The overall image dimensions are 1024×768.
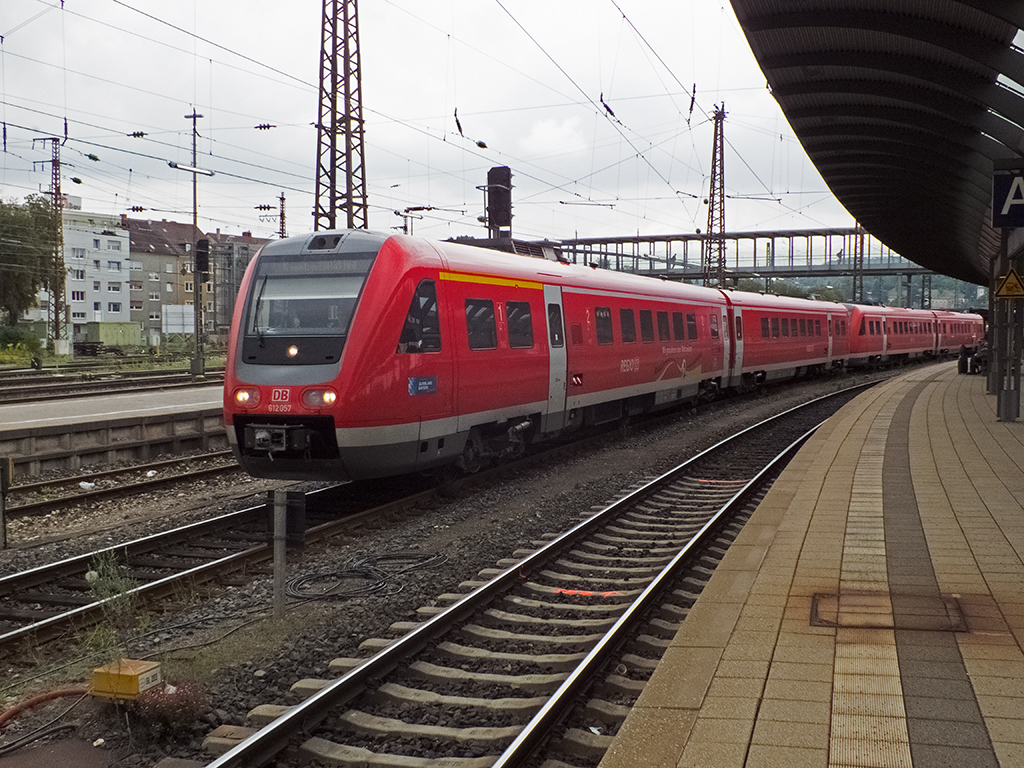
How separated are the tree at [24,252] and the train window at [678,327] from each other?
44441 millimetres

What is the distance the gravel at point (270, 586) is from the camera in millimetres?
5000

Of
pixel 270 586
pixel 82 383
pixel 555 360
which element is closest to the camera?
pixel 270 586

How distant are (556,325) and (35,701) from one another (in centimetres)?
910

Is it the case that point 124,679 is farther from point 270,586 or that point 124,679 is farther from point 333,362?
point 333,362

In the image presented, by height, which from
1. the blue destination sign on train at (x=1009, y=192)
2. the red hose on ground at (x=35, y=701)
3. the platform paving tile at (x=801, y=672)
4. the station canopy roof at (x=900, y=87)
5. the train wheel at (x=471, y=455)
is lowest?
the red hose on ground at (x=35, y=701)

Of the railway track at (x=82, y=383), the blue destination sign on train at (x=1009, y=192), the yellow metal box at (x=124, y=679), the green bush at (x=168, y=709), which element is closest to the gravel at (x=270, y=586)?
the green bush at (x=168, y=709)

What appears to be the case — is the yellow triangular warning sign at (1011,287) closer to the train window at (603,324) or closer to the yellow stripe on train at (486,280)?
the train window at (603,324)

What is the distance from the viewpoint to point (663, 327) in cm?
1814

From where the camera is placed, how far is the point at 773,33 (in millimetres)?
10234

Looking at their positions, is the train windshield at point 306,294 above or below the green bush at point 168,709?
above

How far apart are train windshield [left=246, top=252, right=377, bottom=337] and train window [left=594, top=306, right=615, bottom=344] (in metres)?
5.85

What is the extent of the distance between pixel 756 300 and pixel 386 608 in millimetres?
20639

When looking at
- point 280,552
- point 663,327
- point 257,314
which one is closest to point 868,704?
point 280,552

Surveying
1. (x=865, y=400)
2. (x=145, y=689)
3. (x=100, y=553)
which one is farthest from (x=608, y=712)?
(x=865, y=400)
